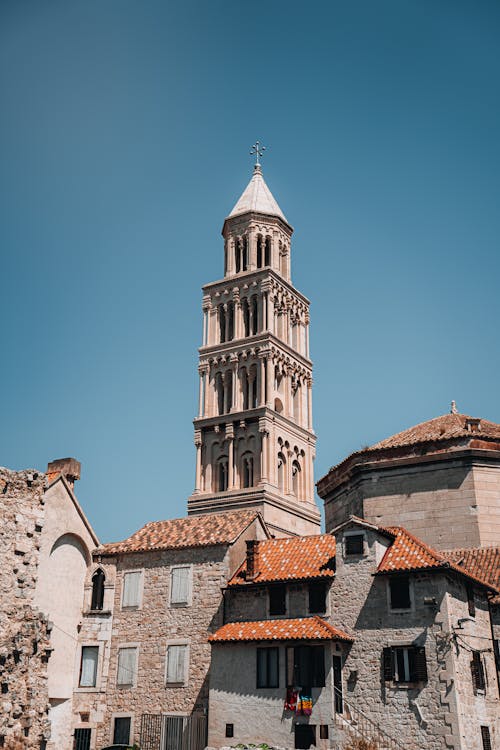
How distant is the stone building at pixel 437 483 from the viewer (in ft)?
129

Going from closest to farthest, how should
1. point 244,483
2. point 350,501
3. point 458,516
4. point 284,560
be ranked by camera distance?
1. point 284,560
2. point 458,516
3. point 350,501
4. point 244,483

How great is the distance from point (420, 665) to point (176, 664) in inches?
447

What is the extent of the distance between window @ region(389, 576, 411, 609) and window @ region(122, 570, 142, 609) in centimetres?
1263

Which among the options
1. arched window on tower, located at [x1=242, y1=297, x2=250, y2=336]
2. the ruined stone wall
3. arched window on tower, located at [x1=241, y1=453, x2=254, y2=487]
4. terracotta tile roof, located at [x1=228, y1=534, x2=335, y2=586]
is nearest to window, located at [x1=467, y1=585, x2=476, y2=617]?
terracotta tile roof, located at [x1=228, y1=534, x2=335, y2=586]

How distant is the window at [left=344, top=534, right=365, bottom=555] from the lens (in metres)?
34.4

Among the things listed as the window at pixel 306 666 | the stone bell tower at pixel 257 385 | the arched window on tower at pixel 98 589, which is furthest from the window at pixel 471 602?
the stone bell tower at pixel 257 385

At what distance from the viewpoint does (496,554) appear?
3709 cm

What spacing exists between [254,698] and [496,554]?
1274 cm

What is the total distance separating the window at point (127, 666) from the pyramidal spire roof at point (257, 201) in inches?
2084

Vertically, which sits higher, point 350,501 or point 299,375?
point 299,375

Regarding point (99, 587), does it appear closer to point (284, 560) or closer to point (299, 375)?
point (284, 560)

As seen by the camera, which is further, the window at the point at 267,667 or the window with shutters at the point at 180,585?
the window with shutters at the point at 180,585

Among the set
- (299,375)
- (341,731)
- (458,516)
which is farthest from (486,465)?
(299,375)

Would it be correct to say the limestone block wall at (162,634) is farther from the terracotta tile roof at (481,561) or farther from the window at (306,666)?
the terracotta tile roof at (481,561)
